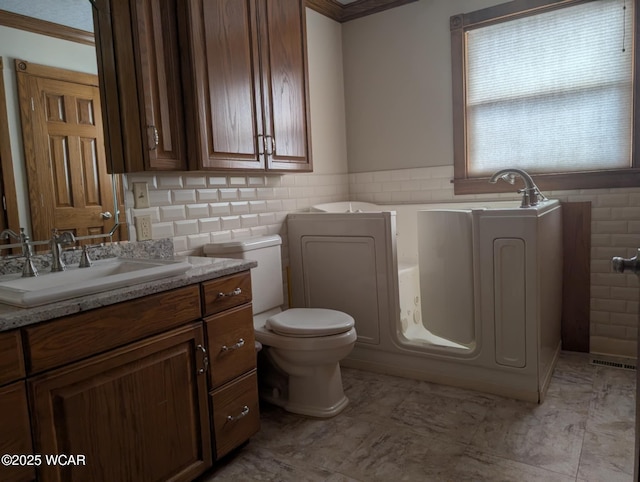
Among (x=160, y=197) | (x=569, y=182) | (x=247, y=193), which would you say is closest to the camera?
(x=160, y=197)

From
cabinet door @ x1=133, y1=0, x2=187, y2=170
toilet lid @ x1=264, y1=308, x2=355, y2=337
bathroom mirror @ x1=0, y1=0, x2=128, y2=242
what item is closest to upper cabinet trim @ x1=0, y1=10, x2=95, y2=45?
bathroom mirror @ x1=0, y1=0, x2=128, y2=242

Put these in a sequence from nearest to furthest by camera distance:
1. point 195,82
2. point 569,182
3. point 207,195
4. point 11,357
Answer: point 11,357 < point 195,82 < point 207,195 < point 569,182

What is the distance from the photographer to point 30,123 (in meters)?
1.69

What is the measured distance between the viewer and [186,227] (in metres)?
2.35

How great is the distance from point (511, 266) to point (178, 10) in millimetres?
1946

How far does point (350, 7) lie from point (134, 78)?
7.08 feet

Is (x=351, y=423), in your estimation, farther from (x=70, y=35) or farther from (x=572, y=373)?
(x=70, y=35)

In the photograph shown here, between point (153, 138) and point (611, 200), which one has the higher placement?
point (153, 138)

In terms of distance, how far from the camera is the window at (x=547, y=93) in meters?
2.69

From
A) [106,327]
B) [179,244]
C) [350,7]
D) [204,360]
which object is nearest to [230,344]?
[204,360]

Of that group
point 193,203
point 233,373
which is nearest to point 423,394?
point 233,373

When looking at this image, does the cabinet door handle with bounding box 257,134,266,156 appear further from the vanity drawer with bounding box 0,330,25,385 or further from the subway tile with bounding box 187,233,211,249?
the vanity drawer with bounding box 0,330,25,385

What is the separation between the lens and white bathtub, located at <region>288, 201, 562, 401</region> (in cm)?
226

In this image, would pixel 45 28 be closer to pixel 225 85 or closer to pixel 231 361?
pixel 225 85
